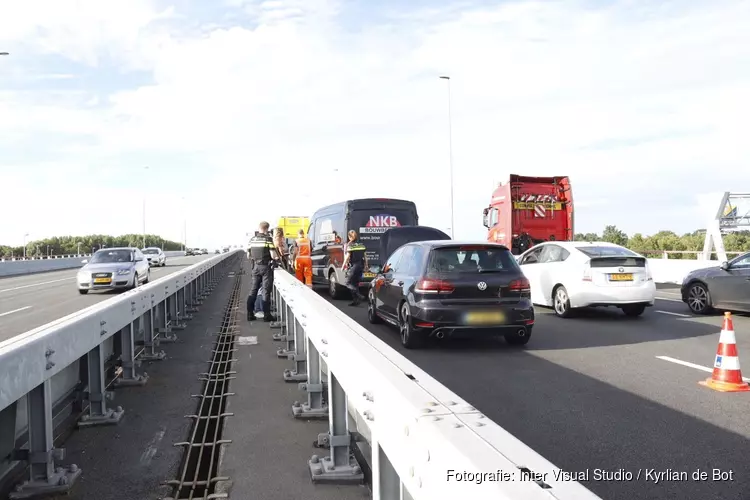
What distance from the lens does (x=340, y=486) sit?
3.88 meters

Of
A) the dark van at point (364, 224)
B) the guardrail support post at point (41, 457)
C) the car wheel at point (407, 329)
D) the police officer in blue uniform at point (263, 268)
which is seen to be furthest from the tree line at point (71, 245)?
the guardrail support post at point (41, 457)

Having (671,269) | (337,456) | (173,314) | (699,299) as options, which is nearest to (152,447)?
(337,456)

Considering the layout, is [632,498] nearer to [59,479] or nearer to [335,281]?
[59,479]

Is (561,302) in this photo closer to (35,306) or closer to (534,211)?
(534,211)

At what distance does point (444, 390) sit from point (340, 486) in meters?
1.74

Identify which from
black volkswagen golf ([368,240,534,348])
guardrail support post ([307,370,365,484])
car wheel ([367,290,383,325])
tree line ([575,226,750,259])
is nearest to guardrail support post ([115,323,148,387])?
guardrail support post ([307,370,365,484])

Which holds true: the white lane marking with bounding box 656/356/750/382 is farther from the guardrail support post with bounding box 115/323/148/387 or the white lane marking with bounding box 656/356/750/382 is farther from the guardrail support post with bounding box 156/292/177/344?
the guardrail support post with bounding box 156/292/177/344

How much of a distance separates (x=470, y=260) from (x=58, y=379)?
570 cm

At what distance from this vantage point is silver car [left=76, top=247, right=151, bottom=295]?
1955cm

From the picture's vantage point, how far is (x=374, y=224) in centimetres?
1644

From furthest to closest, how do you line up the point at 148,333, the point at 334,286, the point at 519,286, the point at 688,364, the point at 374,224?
1. the point at 334,286
2. the point at 374,224
3. the point at 519,286
4. the point at 148,333
5. the point at 688,364

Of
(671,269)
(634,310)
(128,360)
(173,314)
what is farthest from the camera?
(671,269)

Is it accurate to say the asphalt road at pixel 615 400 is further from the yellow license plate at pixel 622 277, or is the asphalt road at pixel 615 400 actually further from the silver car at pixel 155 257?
the silver car at pixel 155 257

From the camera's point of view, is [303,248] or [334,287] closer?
[303,248]
